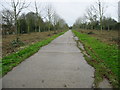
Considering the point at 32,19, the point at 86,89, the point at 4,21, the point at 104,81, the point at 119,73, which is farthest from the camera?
the point at 32,19

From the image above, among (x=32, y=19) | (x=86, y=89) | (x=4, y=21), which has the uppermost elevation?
(x=32, y=19)

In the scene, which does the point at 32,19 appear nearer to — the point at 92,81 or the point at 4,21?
the point at 4,21

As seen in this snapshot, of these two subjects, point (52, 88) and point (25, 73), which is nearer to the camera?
point (52, 88)

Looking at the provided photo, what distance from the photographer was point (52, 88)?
9.51 feet

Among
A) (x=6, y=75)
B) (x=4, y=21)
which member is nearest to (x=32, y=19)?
(x=4, y=21)

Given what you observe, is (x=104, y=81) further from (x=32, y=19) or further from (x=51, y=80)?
(x=32, y=19)

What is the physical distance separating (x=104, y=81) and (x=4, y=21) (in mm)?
29584

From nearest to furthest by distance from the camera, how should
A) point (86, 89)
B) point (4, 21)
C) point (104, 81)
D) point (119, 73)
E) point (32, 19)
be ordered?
1. point (86, 89)
2. point (104, 81)
3. point (119, 73)
4. point (4, 21)
5. point (32, 19)

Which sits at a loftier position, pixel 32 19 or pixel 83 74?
pixel 32 19

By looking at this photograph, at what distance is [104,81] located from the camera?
10.5 feet

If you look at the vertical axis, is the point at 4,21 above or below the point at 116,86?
above

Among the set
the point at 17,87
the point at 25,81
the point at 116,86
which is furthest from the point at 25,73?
the point at 116,86

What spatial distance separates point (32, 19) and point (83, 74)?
132ft

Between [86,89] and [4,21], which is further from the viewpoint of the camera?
[4,21]
